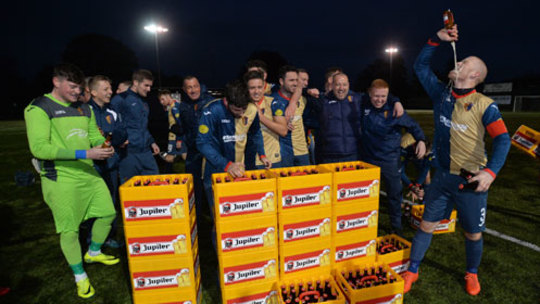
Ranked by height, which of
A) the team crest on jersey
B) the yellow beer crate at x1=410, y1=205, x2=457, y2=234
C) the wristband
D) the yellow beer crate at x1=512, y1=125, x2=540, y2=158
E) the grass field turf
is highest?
the team crest on jersey

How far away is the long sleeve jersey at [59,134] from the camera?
3.23 m

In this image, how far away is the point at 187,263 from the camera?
10.6 ft

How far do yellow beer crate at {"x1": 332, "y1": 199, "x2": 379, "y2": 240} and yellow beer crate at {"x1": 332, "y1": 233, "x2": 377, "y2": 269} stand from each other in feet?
0.20

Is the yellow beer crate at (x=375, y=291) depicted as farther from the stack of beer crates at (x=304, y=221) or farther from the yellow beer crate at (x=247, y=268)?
the yellow beer crate at (x=247, y=268)

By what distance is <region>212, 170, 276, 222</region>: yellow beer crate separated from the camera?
2954 millimetres

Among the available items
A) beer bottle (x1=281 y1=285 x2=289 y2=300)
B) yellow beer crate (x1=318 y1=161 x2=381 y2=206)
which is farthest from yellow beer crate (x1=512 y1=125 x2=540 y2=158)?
beer bottle (x1=281 y1=285 x2=289 y2=300)

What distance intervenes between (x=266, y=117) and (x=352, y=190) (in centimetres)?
207

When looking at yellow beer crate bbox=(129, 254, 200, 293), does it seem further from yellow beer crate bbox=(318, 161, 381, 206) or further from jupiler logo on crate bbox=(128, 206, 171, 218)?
yellow beer crate bbox=(318, 161, 381, 206)

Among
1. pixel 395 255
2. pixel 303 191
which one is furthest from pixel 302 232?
pixel 395 255

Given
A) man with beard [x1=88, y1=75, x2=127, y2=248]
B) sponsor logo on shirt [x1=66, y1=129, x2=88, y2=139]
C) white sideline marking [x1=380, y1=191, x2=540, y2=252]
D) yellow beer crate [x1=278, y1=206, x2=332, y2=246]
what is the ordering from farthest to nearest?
man with beard [x1=88, y1=75, x2=127, y2=248]
white sideline marking [x1=380, y1=191, x2=540, y2=252]
sponsor logo on shirt [x1=66, y1=129, x2=88, y2=139]
yellow beer crate [x1=278, y1=206, x2=332, y2=246]

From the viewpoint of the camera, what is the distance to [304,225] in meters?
3.31

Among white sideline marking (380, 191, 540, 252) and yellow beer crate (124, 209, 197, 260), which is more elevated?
yellow beer crate (124, 209, 197, 260)

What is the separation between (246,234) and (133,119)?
11.3ft

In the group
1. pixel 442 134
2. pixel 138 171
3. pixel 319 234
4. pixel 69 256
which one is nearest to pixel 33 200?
pixel 138 171
